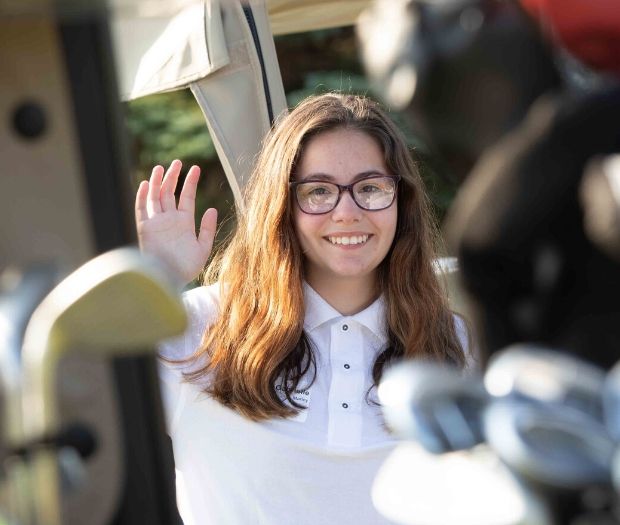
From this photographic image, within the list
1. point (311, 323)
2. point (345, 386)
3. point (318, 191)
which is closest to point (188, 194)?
point (318, 191)

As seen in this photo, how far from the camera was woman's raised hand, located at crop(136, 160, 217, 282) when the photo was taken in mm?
2025

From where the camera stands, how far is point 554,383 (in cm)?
95

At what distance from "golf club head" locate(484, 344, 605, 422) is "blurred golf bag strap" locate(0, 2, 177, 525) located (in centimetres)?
32

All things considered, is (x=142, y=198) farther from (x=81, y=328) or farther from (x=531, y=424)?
(x=531, y=424)

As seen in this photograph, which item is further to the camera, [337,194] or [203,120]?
[203,120]

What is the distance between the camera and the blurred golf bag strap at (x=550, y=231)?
3.12 ft

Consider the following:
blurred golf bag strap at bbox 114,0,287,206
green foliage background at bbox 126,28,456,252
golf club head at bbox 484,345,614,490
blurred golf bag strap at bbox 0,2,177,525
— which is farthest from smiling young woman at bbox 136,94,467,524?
golf club head at bbox 484,345,614,490

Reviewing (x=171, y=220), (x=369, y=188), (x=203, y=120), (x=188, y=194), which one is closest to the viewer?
(x=171, y=220)

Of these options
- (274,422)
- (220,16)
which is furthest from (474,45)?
(220,16)

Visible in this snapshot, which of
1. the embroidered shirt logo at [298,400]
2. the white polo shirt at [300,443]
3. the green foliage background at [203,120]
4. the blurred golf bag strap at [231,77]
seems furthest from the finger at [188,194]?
the blurred golf bag strap at [231,77]

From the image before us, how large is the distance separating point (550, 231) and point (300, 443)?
1286mm

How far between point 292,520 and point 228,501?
0.42ft

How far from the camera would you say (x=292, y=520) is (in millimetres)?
2195

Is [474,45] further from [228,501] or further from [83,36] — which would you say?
[228,501]
